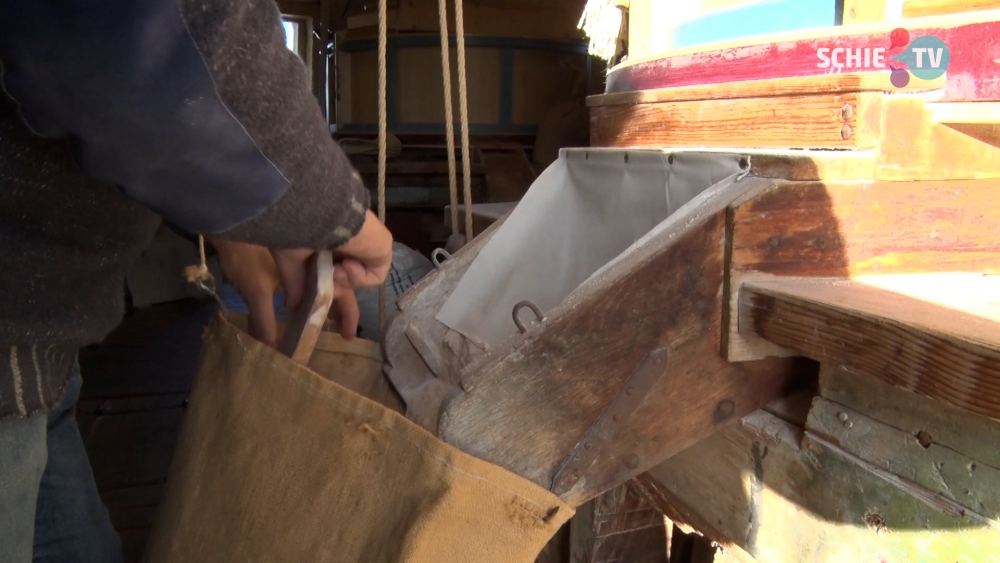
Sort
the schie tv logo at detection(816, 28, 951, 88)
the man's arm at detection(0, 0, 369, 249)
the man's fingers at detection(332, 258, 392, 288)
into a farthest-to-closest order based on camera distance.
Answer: the schie tv logo at detection(816, 28, 951, 88), the man's fingers at detection(332, 258, 392, 288), the man's arm at detection(0, 0, 369, 249)

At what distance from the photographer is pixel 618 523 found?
1670 mm

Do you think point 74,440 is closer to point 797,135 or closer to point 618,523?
point 618,523

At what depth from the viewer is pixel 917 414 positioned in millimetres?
863

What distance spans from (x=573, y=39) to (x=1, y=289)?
5610mm

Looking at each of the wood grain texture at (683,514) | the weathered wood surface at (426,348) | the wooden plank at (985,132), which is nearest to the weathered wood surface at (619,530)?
the wood grain texture at (683,514)

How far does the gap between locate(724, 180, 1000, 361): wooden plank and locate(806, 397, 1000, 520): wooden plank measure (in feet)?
0.43

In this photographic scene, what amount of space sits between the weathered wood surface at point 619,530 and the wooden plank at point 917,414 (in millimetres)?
735

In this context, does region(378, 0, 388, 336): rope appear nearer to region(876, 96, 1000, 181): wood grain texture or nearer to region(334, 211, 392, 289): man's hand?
region(334, 211, 392, 289): man's hand

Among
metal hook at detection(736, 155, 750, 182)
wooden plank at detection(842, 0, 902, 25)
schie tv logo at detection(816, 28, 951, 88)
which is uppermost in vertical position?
wooden plank at detection(842, 0, 902, 25)

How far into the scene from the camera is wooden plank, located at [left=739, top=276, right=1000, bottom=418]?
68 centimetres

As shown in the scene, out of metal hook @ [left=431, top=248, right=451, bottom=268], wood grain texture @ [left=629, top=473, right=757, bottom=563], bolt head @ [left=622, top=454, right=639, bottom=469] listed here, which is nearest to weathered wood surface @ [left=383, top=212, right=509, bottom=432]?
metal hook @ [left=431, top=248, right=451, bottom=268]

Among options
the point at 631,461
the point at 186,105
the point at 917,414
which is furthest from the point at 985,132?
the point at 186,105

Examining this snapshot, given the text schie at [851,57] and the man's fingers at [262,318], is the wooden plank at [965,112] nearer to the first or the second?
the text schie at [851,57]

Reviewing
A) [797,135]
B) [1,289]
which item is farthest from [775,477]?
[1,289]
